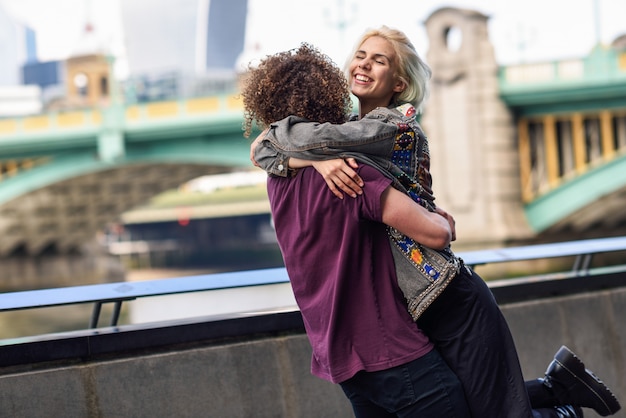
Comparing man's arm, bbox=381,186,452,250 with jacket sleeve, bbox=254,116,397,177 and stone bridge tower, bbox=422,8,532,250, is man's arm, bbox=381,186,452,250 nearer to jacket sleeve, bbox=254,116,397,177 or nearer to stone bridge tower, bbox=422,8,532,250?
jacket sleeve, bbox=254,116,397,177

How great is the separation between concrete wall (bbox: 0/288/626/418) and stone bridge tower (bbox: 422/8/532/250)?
1777cm

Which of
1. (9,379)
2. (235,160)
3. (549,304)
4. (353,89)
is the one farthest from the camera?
(235,160)

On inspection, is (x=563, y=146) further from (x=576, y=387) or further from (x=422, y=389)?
(x=422, y=389)

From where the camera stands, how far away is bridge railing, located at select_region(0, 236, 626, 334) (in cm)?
274

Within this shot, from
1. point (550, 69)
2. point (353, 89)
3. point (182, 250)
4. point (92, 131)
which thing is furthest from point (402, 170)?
point (182, 250)

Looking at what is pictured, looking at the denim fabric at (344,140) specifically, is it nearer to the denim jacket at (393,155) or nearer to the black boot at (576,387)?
the denim jacket at (393,155)

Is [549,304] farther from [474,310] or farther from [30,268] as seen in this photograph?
[30,268]

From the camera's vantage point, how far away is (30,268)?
29516mm

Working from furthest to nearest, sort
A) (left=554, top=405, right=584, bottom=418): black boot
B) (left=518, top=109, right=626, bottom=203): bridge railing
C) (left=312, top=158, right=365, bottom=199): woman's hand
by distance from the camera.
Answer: (left=518, top=109, right=626, bottom=203): bridge railing, (left=554, top=405, right=584, bottom=418): black boot, (left=312, top=158, right=365, bottom=199): woman's hand

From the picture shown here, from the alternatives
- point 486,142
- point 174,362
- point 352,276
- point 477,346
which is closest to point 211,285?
point 174,362

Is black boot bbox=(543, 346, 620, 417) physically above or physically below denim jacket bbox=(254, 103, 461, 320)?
below

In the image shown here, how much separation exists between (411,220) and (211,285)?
1.21 meters

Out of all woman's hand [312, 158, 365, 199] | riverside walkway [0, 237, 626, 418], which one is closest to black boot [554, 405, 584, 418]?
woman's hand [312, 158, 365, 199]

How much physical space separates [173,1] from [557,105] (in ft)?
147
